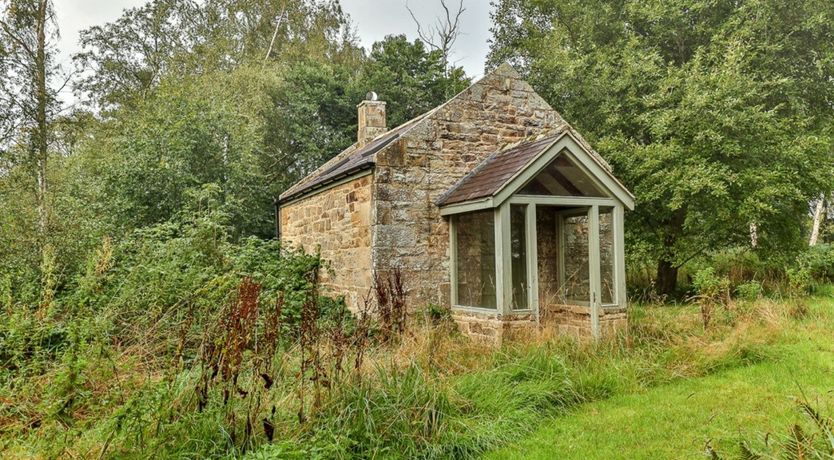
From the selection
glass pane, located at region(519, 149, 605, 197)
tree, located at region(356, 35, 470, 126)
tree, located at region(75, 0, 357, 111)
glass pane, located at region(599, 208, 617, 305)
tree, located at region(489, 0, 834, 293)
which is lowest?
glass pane, located at region(599, 208, 617, 305)

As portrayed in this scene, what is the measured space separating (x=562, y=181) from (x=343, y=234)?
4027 millimetres

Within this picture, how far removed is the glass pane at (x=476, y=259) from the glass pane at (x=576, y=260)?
142 centimetres

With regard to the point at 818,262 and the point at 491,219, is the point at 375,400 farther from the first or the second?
the point at 818,262

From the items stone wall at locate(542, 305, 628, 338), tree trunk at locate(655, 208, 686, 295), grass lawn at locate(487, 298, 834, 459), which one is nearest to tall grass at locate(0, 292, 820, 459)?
grass lawn at locate(487, 298, 834, 459)

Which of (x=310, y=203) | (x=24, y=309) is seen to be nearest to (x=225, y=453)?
(x=24, y=309)

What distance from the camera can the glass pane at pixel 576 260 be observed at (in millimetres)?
8273

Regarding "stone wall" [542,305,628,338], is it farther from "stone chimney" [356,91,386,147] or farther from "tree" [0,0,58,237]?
"tree" [0,0,58,237]

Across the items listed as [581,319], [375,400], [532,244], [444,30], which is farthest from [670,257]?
[444,30]

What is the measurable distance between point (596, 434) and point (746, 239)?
36.4 ft

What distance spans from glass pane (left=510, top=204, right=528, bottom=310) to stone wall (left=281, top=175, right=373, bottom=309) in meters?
2.29

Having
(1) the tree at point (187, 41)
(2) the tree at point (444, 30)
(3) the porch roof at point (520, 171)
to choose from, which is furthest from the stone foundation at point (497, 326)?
(2) the tree at point (444, 30)

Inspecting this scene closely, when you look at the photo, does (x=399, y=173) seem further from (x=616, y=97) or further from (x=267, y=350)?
(x=616, y=97)

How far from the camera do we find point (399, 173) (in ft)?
28.1

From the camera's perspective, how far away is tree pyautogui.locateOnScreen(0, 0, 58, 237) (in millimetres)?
15930
